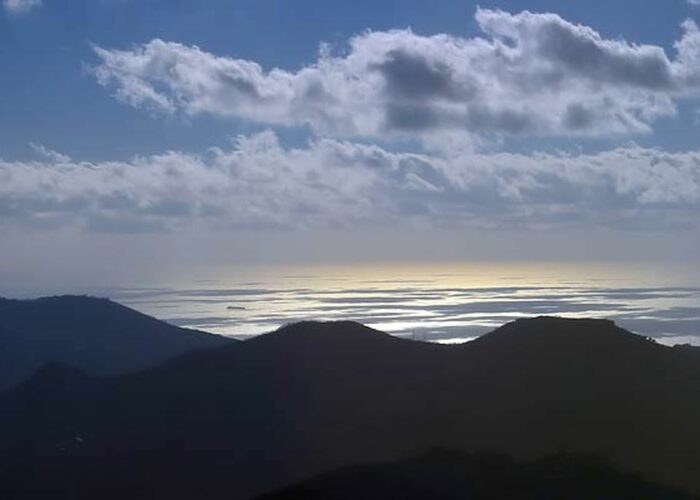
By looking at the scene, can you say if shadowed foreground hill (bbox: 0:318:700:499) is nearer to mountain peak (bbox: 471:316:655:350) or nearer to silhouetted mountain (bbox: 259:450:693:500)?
mountain peak (bbox: 471:316:655:350)

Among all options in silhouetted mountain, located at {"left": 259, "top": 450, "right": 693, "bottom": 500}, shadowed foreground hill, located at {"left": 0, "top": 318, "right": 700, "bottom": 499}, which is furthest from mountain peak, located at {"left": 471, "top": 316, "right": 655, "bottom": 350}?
silhouetted mountain, located at {"left": 259, "top": 450, "right": 693, "bottom": 500}

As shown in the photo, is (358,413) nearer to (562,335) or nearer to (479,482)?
(562,335)

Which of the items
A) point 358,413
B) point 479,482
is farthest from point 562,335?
point 479,482

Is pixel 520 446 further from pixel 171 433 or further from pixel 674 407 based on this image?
pixel 171 433

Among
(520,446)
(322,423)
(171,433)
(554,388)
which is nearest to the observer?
(520,446)

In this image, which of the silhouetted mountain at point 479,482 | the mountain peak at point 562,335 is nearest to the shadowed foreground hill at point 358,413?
the mountain peak at point 562,335

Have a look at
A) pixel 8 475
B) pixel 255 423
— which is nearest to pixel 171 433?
pixel 255 423
